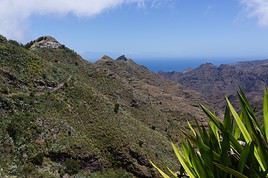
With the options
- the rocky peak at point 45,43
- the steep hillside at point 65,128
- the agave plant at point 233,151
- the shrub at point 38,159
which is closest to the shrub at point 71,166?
the steep hillside at point 65,128

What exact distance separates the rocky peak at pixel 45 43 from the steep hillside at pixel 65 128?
6641 millimetres

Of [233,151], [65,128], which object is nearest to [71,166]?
[65,128]

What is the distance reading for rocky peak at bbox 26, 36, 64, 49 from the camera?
58384 mm

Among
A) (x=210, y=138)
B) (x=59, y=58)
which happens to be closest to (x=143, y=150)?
(x=59, y=58)

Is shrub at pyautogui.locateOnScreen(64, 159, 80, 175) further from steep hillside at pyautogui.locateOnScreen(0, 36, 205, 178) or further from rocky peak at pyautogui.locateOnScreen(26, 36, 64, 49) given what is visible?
rocky peak at pyautogui.locateOnScreen(26, 36, 64, 49)

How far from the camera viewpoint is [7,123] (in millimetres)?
31078

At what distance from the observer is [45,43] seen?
2350 inches

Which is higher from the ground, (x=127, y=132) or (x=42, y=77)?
(x=42, y=77)

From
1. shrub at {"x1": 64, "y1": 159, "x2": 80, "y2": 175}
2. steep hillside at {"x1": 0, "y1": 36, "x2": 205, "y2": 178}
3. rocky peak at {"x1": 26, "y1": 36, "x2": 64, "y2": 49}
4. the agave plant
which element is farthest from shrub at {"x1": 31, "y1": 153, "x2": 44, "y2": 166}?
rocky peak at {"x1": 26, "y1": 36, "x2": 64, "y2": 49}

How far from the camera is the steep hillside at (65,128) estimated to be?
29.9 metres

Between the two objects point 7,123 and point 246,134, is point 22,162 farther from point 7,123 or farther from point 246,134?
point 246,134

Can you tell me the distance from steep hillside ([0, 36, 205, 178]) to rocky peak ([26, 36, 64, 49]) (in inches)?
261

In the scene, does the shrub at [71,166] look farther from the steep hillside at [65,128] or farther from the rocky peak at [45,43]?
the rocky peak at [45,43]

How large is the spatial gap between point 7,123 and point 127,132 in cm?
1227
